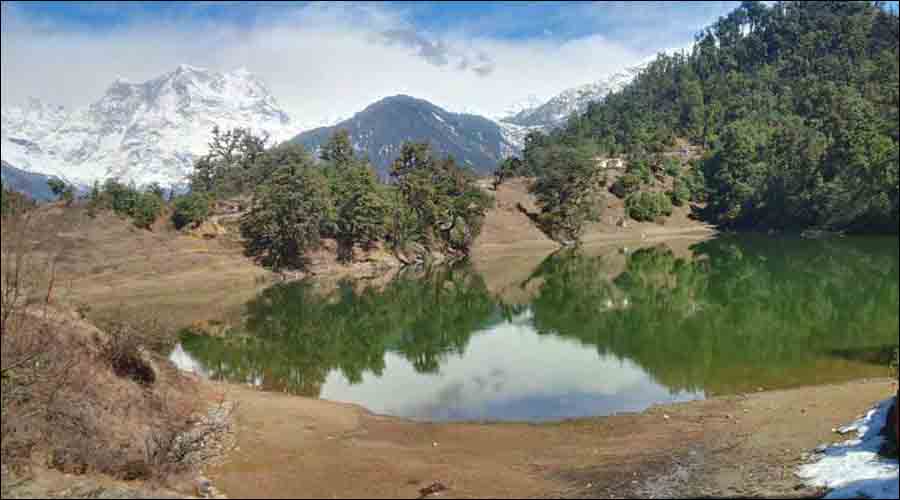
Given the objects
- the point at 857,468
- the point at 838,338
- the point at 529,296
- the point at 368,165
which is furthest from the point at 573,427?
the point at 368,165

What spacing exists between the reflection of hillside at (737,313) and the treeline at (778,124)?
1436cm

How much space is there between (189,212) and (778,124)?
10068 centimetres

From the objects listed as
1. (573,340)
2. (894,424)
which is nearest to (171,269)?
(573,340)

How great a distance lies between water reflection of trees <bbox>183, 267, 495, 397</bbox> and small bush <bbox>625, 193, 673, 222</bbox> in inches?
2435

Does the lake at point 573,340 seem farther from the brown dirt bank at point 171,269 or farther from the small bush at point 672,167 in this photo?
the small bush at point 672,167

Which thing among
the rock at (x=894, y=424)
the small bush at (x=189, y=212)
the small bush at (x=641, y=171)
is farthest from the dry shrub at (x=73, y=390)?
the small bush at (x=641, y=171)

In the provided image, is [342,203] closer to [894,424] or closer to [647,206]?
[647,206]

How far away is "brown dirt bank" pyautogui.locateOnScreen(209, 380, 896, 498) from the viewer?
540 inches

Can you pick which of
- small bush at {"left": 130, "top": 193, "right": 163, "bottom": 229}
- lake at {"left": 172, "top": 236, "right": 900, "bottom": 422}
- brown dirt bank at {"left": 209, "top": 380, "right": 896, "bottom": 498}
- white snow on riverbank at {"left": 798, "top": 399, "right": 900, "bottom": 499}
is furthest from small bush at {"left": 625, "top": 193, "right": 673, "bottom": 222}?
white snow on riverbank at {"left": 798, "top": 399, "right": 900, "bottom": 499}

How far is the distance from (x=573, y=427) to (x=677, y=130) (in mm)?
139992

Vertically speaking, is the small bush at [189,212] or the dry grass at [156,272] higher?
Answer: the small bush at [189,212]

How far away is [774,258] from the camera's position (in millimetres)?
63625

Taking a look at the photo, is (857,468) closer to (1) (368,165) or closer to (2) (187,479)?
(2) (187,479)

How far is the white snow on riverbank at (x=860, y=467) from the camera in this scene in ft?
35.9
